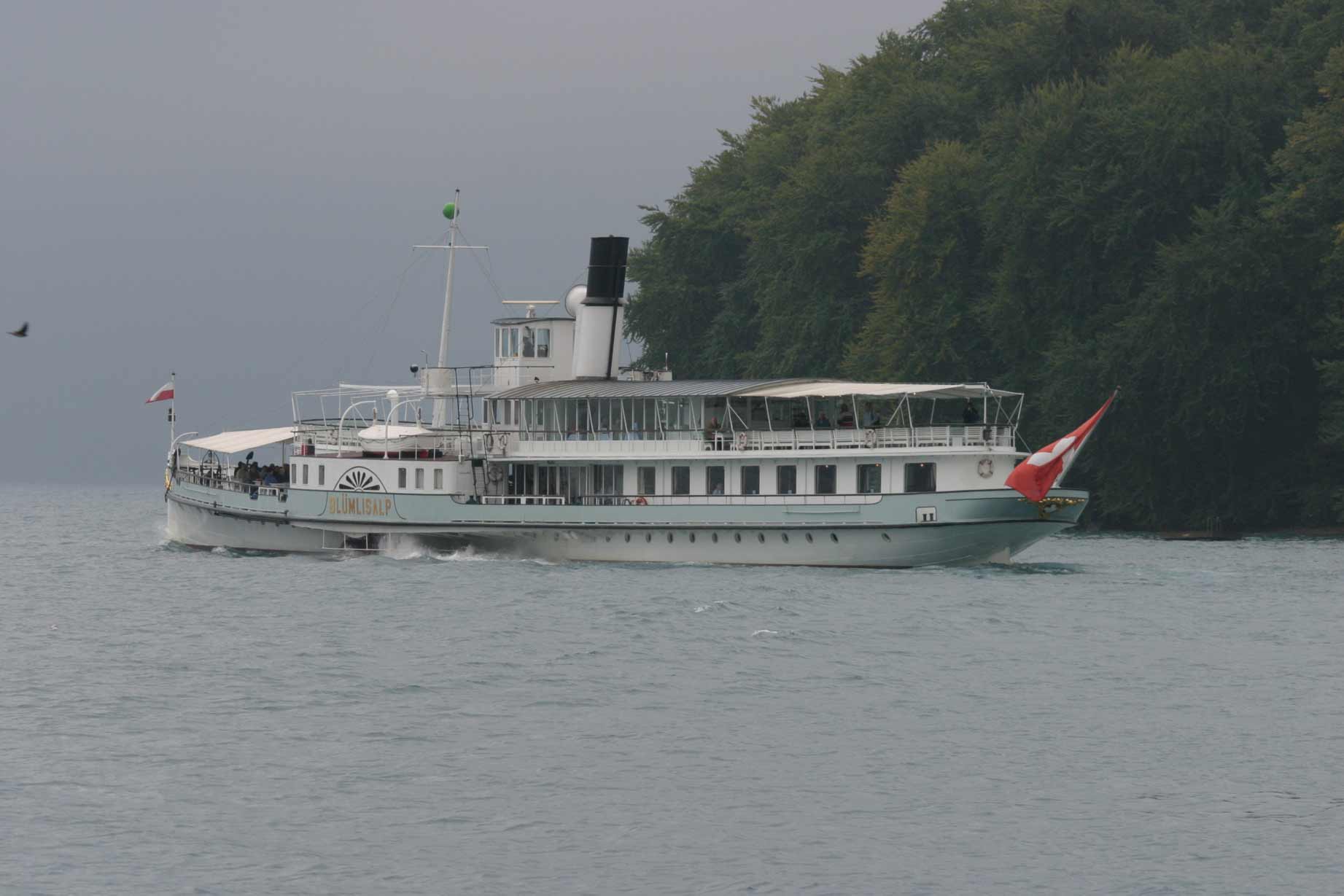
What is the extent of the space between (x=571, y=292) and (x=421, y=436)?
830cm

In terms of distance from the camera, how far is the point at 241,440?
71438mm

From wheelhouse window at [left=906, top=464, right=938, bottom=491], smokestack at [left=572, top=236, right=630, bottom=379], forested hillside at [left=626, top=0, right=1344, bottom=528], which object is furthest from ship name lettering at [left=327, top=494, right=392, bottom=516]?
forested hillside at [left=626, top=0, right=1344, bottom=528]

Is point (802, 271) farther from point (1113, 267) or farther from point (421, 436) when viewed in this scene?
point (421, 436)

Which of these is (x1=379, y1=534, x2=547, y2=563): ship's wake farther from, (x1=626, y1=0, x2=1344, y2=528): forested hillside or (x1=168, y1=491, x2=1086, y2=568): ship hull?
(x1=626, y1=0, x2=1344, y2=528): forested hillside

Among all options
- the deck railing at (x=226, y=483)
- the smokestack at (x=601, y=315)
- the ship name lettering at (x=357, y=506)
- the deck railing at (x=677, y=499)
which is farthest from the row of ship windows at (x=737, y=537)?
the deck railing at (x=226, y=483)

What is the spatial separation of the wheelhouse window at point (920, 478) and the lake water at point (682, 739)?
3521 mm

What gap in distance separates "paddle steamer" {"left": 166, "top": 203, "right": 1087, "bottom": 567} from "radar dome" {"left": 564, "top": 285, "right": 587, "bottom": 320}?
8 centimetres

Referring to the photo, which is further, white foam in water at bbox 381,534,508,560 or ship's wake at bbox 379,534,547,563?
white foam in water at bbox 381,534,508,560

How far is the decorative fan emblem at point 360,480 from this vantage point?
6269 cm

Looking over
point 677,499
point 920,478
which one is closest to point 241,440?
point 677,499

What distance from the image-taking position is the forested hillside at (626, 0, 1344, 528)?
7525 centimetres

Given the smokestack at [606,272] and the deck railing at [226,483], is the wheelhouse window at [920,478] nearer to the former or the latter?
the smokestack at [606,272]

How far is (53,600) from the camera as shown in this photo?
56625mm

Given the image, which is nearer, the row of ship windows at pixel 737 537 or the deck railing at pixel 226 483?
the row of ship windows at pixel 737 537
